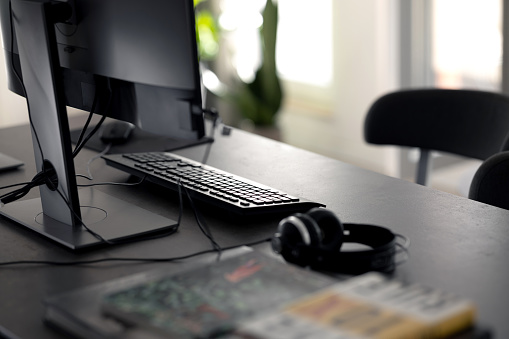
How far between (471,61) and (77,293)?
306 centimetres

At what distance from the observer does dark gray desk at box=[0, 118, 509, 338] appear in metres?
1.04

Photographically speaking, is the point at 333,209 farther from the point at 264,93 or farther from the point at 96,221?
the point at 264,93

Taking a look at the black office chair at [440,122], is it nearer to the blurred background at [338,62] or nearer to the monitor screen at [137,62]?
the monitor screen at [137,62]

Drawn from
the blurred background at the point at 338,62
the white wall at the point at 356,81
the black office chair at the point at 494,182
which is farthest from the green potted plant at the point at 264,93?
the black office chair at the point at 494,182

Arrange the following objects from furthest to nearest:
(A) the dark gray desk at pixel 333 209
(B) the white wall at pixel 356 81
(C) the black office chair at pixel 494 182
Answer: (B) the white wall at pixel 356 81 → (C) the black office chair at pixel 494 182 → (A) the dark gray desk at pixel 333 209

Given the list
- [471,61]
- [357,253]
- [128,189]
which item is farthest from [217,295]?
[471,61]

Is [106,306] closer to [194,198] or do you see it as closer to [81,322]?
[81,322]

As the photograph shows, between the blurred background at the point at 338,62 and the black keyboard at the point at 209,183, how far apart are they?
2.01m

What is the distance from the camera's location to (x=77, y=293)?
99 cm

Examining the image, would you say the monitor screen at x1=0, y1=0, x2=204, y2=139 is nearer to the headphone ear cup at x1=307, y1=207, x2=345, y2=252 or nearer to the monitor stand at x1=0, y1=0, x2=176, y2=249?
the monitor stand at x1=0, y1=0, x2=176, y2=249

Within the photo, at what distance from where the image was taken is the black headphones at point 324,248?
1.07 meters

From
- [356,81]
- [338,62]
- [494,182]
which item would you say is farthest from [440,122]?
[338,62]

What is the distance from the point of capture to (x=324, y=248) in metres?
1.10

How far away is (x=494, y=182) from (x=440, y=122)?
0.55 m
